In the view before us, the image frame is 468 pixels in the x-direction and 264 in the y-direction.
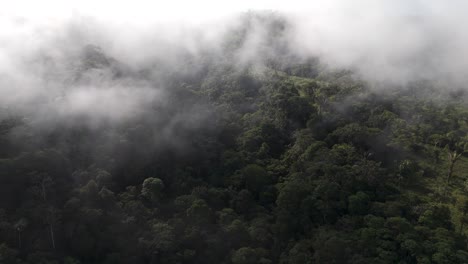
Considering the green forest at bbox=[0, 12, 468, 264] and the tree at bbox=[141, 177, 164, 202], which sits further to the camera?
the tree at bbox=[141, 177, 164, 202]

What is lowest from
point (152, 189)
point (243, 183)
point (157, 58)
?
point (152, 189)

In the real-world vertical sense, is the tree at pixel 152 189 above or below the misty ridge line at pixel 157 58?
below

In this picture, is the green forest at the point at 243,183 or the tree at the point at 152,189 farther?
the tree at the point at 152,189

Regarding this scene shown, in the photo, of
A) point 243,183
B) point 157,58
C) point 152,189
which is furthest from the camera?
point 157,58

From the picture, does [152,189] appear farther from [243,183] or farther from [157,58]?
[157,58]

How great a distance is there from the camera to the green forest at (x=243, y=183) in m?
46.4

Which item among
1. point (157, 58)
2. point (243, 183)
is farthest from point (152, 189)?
point (157, 58)

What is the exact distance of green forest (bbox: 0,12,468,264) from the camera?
46375 millimetres

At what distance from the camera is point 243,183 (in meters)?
59.0

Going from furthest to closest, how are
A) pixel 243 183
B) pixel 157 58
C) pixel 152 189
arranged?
pixel 157 58 < pixel 243 183 < pixel 152 189

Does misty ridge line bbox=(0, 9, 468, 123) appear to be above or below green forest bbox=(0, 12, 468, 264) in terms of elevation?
above

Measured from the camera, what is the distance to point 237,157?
6300 centimetres

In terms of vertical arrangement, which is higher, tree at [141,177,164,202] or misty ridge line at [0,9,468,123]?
misty ridge line at [0,9,468,123]

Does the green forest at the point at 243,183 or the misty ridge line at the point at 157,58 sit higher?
the misty ridge line at the point at 157,58
